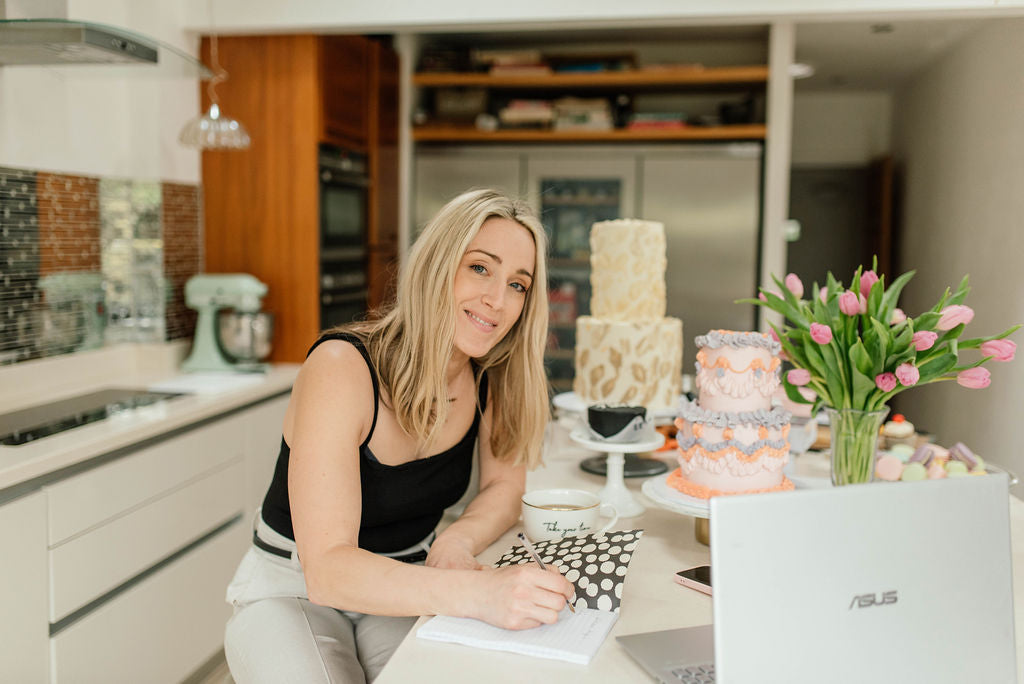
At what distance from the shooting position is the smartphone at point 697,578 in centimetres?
123

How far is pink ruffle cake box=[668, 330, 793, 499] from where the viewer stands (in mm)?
1403

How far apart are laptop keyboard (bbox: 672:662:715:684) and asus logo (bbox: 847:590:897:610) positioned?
0.21 metres

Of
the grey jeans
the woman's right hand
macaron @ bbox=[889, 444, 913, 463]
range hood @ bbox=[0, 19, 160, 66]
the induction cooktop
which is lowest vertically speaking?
the grey jeans

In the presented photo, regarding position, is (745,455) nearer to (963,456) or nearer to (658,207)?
(963,456)

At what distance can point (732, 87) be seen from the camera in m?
4.49

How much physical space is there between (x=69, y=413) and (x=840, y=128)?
501cm

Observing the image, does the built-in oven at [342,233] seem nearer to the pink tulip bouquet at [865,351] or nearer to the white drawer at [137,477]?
the white drawer at [137,477]

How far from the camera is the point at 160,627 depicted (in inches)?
92.0

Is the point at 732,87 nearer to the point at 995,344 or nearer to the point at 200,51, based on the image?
the point at 200,51

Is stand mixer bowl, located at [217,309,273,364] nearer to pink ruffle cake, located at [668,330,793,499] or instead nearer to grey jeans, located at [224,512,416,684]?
grey jeans, located at [224,512,416,684]

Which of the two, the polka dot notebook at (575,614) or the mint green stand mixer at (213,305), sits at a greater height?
the mint green stand mixer at (213,305)

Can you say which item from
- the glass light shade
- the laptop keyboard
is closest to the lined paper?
the laptop keyboard

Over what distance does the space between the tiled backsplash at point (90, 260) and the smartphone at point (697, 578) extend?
212cm

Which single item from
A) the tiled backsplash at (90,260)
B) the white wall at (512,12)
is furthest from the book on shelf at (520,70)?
the tiled backsplash at (90,260)
